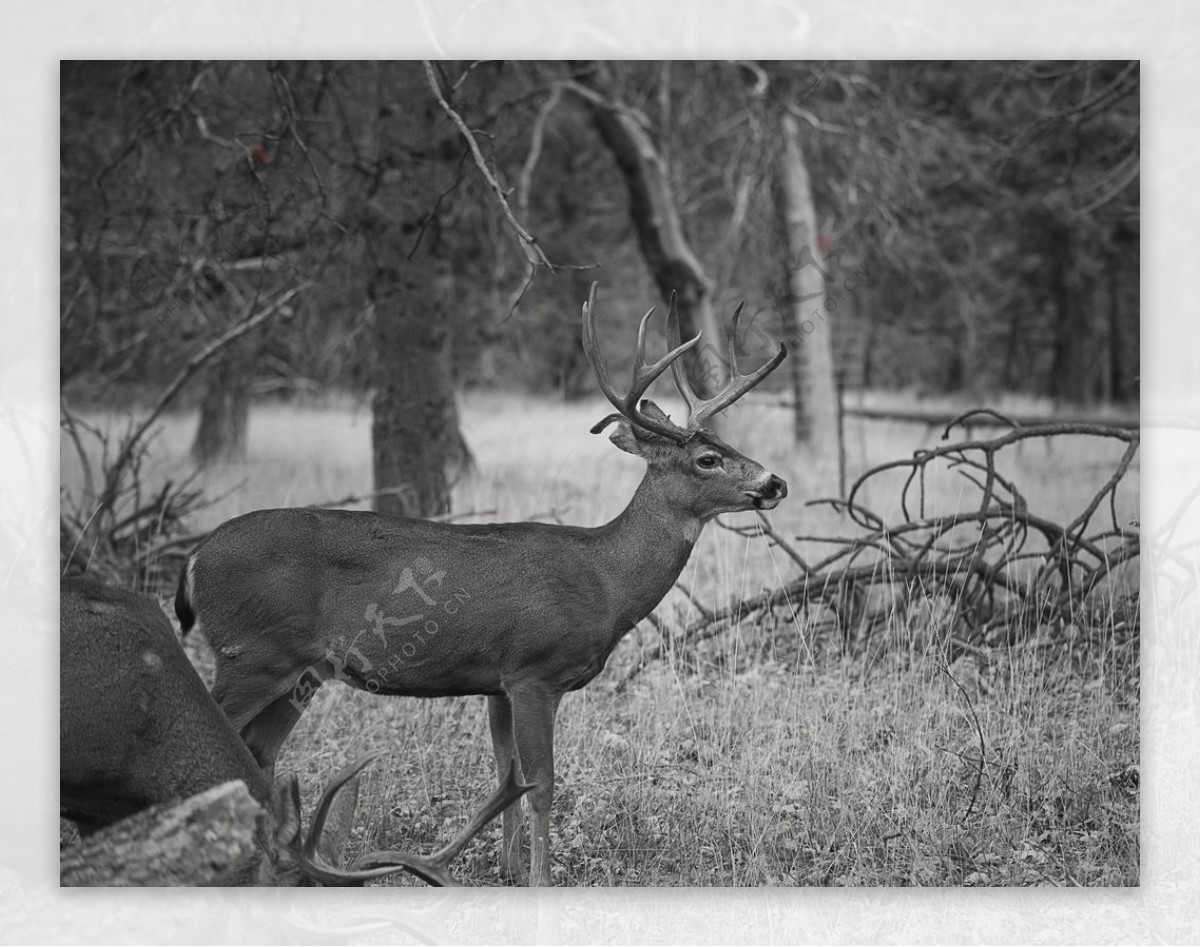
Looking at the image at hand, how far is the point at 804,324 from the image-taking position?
11.7m

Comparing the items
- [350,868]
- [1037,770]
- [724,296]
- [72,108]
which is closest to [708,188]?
[724,296]

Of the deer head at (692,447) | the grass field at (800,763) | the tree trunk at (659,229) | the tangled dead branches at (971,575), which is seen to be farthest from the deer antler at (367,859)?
the tree trunk at (659,229)

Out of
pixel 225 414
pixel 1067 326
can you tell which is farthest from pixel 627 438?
pixel 1067 326

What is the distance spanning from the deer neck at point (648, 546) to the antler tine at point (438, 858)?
2.30ft

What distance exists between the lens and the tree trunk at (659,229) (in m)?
8.74

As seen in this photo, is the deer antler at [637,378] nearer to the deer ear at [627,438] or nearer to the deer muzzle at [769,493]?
the deer ear at [627,438]

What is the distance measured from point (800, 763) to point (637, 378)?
1.49 m

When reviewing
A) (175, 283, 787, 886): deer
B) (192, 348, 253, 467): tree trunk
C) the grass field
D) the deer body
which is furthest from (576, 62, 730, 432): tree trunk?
the deer body

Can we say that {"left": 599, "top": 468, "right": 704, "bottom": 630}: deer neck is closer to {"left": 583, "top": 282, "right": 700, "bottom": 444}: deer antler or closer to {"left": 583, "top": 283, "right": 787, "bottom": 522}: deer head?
{"left": 583, "top": 283, "right": 787, "bottom": 522}: deer head

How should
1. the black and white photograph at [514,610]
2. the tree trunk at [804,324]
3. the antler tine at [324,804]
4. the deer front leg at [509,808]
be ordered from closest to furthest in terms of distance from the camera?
the antler tine at [324,804] < the black and white photograph at [514,610] < the deer front leg at [509,808] < the tree trunk at [804,324]

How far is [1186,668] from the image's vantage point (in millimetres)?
5164

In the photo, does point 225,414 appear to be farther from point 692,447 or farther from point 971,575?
point 692,447

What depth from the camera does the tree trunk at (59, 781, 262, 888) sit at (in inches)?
137

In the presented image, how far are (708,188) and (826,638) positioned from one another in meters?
11.3
